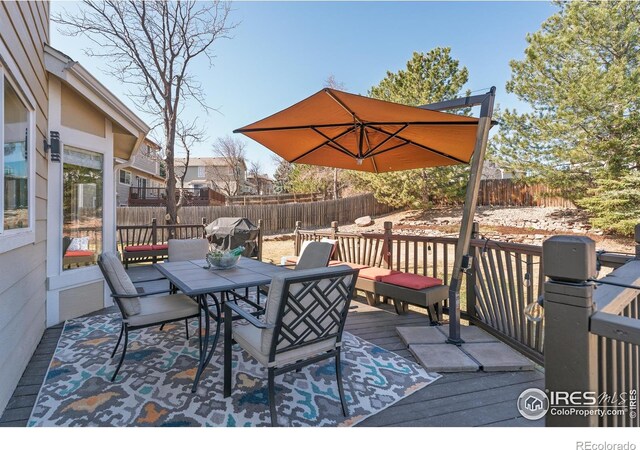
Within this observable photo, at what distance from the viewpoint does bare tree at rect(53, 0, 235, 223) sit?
30.2 feet

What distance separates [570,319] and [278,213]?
49.9 feet

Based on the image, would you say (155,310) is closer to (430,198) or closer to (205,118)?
(205,118)

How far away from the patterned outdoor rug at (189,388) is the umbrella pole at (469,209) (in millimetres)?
643

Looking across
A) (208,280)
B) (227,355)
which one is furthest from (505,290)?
(208,280)

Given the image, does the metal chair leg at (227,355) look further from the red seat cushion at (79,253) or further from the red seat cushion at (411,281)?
the red seat cushion at (79,253)

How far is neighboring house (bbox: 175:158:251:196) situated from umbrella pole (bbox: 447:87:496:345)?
76.5 ft

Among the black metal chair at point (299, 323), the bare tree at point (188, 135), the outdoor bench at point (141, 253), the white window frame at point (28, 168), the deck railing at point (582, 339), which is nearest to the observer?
the deck railing at point (582, 339)

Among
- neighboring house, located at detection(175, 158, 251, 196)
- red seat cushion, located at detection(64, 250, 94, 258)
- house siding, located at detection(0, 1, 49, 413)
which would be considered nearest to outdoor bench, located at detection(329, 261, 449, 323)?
house siding, located at detection(0, 1, 49, 413)

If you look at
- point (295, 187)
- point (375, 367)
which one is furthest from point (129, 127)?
point (295, 187)

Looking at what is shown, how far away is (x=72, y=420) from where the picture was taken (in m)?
2.04

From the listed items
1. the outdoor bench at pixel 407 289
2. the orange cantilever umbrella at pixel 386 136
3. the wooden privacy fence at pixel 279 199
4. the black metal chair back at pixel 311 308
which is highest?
the wooden privacy fence at pixel 279 199

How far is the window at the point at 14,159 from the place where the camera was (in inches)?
87.2

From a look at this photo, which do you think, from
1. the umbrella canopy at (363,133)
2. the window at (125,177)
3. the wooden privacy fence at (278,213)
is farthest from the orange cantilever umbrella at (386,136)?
the window at (125,177)

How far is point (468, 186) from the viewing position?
2898 millimetres
